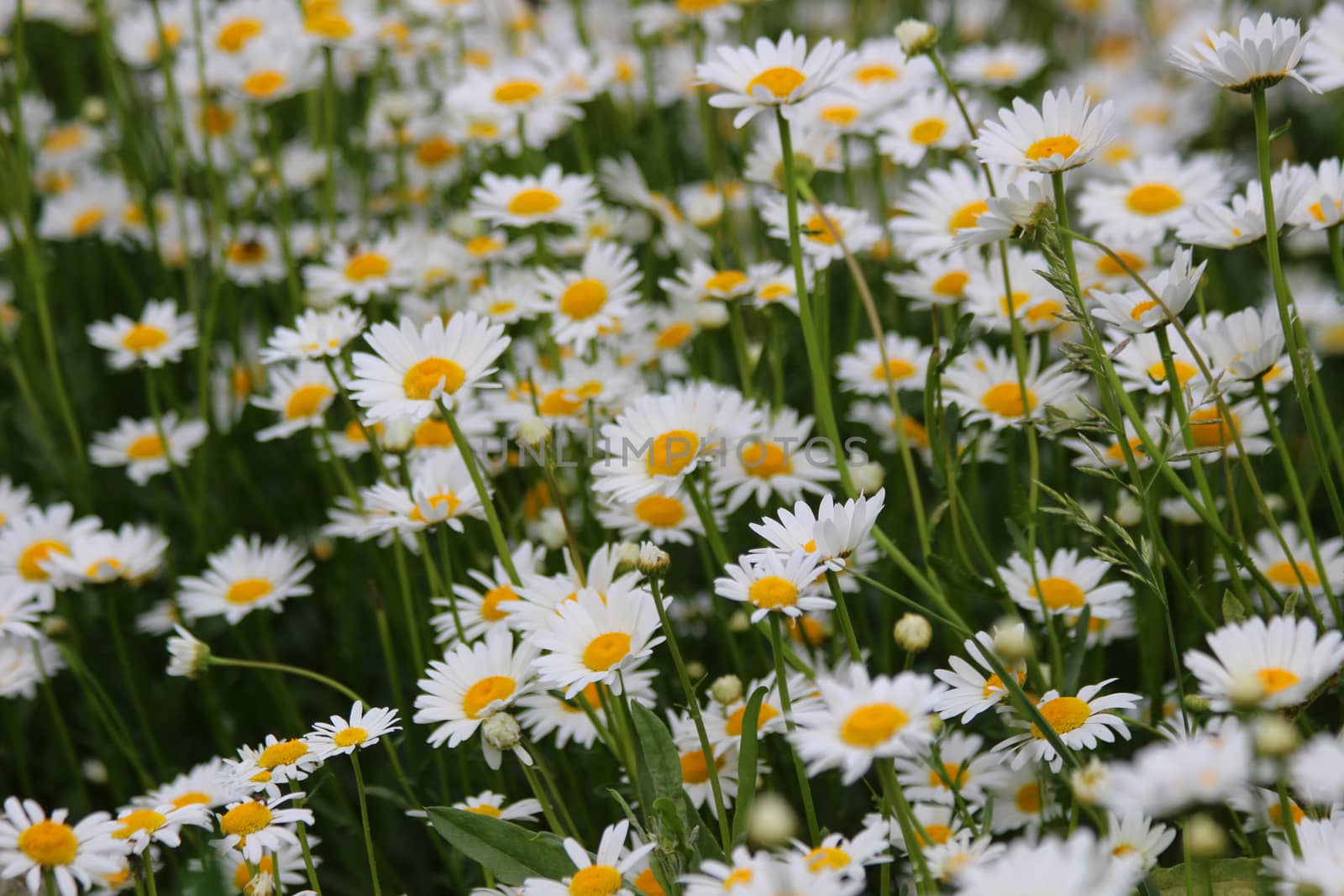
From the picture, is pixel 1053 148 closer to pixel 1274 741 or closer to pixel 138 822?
pixel 1274 741

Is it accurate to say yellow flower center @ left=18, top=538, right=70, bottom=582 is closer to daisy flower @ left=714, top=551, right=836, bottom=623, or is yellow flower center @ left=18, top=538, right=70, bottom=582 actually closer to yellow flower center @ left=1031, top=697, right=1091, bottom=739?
daisy flower @ left=714, top=551, right=836, bottom=623

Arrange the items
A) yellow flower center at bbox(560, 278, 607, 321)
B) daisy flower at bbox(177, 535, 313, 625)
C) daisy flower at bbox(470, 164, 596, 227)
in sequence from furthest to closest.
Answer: daisy flower at bbox(470, 164, 596, 227) < yellow flower center at bbox(560, 278, 607, 321) < daisy flower at bbox(177, 535, 313, 625)

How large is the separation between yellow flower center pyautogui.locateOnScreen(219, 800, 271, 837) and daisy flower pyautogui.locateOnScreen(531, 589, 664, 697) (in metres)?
0.32

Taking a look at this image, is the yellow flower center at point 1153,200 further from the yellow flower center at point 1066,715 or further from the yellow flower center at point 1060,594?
the yellow flower center at point 1066,715

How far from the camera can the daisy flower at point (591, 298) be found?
1960mm

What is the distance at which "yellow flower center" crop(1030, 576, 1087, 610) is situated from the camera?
1.63 m

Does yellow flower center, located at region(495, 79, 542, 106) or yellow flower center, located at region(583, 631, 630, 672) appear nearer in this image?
yellow flower center, located at region(583, 631, 630, 672)

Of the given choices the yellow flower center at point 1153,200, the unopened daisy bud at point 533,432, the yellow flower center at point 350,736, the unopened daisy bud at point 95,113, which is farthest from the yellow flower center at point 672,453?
the unopened daisy bud at point 95,113

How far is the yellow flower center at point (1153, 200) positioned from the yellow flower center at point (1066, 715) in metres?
0.96

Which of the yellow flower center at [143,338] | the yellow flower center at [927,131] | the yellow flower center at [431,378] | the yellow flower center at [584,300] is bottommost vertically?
the yellow flower center at [431,378]

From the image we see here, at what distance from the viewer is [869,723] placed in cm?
101

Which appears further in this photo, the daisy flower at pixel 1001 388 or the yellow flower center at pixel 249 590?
the yellow flower center at pixel 249 590

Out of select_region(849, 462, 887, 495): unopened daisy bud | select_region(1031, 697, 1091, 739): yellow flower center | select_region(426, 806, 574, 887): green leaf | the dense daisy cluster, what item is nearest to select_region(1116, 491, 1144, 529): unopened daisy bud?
the dense daisy cluster

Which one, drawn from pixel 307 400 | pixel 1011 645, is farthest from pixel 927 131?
pixel 1011 645
